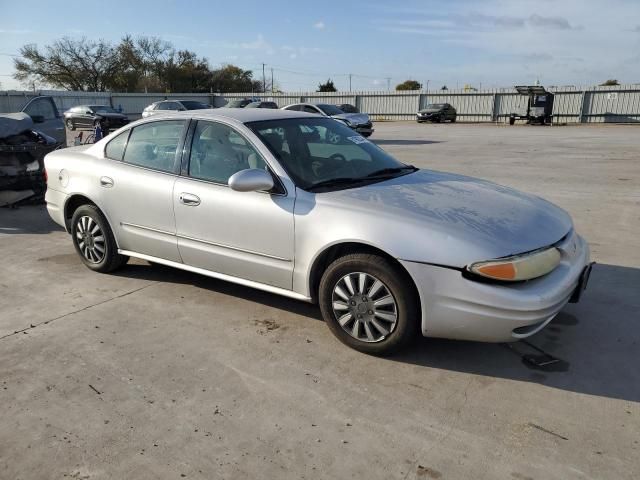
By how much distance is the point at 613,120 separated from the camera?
3412 centimetres

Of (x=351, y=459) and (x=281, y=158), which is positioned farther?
(x=281, y=158)

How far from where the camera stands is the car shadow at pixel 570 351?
318cm

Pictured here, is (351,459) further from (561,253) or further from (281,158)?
(281,158)

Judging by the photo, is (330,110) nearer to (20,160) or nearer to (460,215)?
(20,160)

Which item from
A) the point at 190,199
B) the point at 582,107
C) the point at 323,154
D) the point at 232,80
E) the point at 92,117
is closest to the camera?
the point at 190,199

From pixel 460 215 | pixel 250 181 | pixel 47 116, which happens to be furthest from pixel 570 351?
pixel 47 116

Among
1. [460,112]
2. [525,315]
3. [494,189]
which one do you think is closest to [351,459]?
[525,315]

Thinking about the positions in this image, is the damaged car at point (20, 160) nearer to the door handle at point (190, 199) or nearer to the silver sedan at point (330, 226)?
the silver sedan at point (330, 226)

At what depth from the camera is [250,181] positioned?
3594 mm

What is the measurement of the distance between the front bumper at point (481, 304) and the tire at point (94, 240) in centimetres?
302

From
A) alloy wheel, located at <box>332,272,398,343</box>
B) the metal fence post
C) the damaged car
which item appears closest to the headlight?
alloy wheel, located at <box>332,272,398,343</box>

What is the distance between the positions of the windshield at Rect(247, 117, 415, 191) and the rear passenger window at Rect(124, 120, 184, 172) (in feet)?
2.54

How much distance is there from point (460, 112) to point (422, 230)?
39794 millimetres

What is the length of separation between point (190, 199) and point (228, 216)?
0.42m
